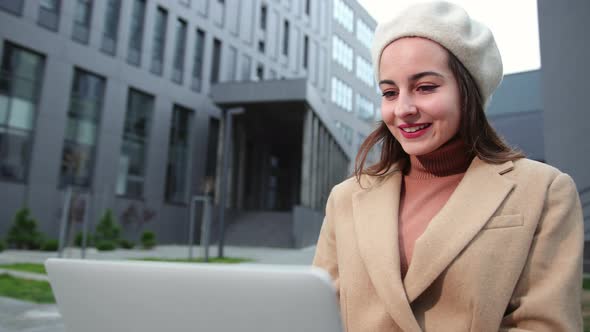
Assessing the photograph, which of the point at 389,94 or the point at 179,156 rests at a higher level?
the point at 179,156

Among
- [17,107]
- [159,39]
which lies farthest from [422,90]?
[159,39]

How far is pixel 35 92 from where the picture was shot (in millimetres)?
16078

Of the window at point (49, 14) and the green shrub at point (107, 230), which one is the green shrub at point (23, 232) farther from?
the window at point (49, 14)

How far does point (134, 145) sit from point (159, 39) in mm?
5341

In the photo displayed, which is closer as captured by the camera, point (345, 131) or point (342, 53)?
point (342, 53)

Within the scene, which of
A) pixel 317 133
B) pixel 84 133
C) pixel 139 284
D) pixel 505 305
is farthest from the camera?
pixel 317 133

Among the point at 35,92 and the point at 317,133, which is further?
the point at 317,133

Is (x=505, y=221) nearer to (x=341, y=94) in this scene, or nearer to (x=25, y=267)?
(x=25, y=267)

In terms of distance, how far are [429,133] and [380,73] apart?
0.21 metres

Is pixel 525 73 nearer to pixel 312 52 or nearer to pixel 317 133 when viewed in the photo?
pixel 317 133

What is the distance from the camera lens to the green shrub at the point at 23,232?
47.2ft

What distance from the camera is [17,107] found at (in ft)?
50.5

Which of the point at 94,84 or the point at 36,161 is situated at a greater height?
the point at 94,84

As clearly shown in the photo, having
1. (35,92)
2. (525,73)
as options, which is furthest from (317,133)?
(35,92)
